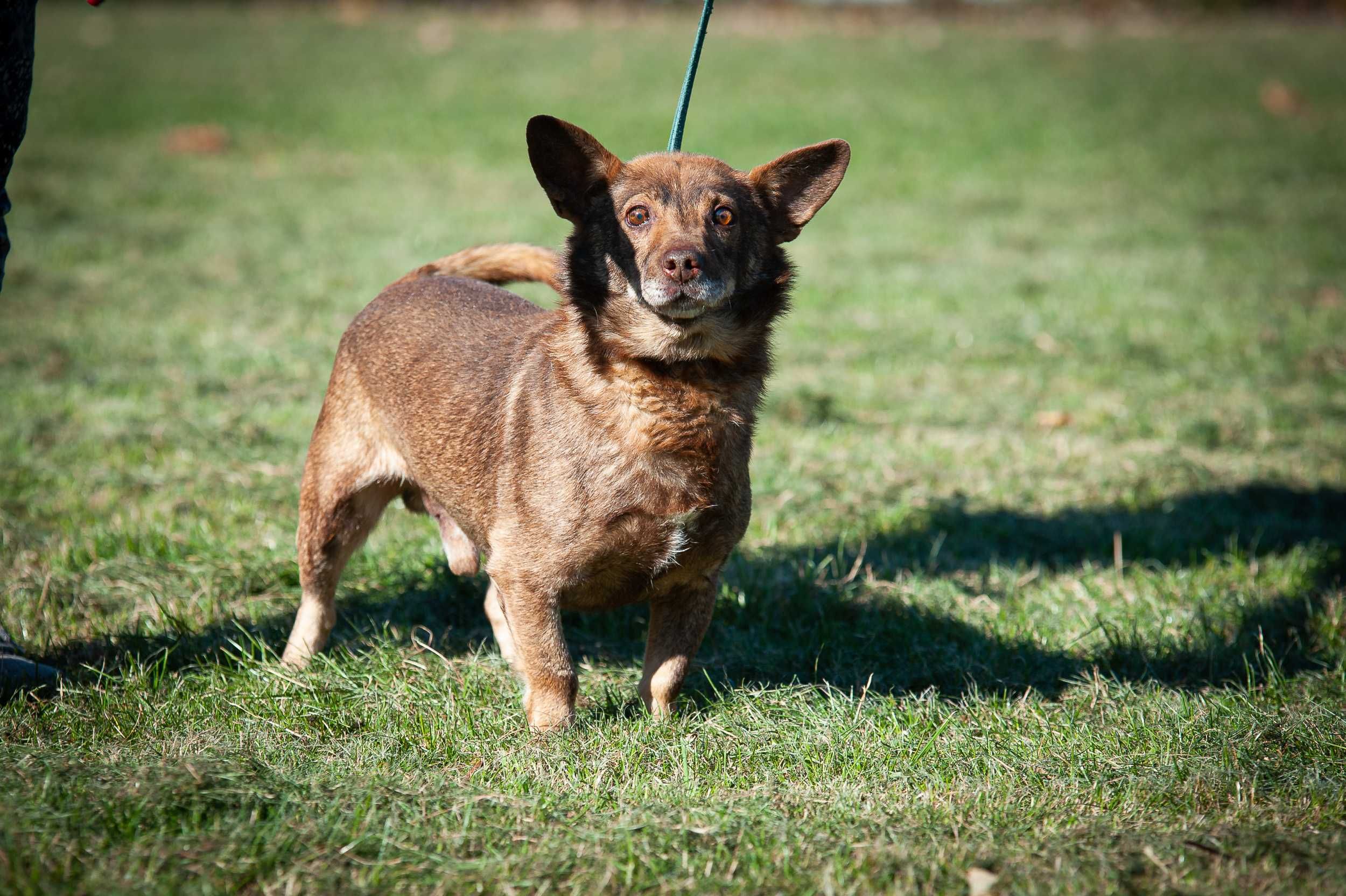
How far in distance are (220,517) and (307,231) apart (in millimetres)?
7133

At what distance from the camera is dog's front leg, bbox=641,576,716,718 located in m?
3.44

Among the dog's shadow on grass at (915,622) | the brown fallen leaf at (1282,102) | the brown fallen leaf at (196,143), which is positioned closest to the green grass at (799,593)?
the dog's shadow on grass at (915,622)

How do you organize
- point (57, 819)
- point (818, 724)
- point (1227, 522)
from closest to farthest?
point (57, 819) → point (818, 724) → point (1227, 522)

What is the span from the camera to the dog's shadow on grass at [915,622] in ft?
12.7

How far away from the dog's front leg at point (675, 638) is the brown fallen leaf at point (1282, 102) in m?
17.3

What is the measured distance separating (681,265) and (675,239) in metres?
0.14

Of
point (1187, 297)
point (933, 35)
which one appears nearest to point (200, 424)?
point (1187, 297)

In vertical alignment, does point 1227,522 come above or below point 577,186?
below

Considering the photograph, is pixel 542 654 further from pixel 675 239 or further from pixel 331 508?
pixel 675 239

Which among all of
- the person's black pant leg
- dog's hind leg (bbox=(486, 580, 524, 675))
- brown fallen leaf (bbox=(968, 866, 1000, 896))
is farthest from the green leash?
brown fallen leaf (bbox=(968, 866, 1000, 896))

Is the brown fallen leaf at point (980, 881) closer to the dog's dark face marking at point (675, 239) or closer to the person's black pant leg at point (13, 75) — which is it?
the dog's dark face marking at point (675, 239)

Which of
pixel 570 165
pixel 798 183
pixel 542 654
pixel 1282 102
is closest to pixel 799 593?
pixel 542 654

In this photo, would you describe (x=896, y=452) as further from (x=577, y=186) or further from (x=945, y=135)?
(x=945, y=135)

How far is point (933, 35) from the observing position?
78.4 feet
